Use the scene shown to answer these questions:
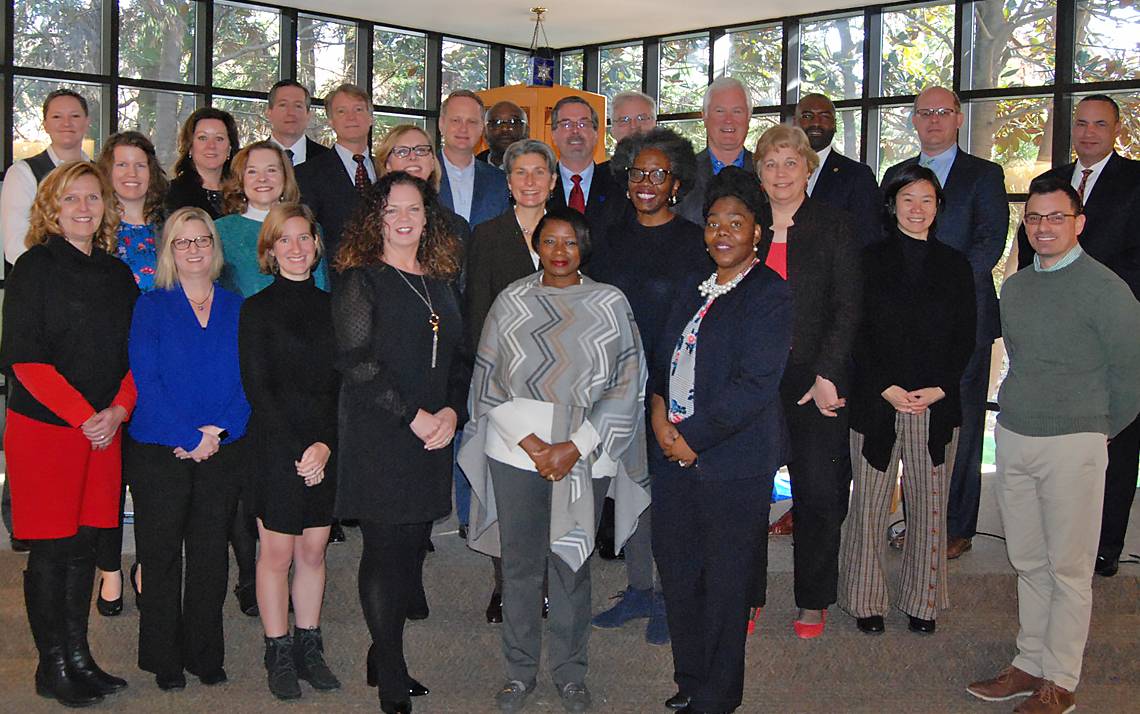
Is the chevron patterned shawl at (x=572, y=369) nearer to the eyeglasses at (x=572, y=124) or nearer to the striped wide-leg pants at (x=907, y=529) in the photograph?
the striped wide-leg pants at (x=907, y=529)

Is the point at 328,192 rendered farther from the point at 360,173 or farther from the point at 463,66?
the point at 463,66

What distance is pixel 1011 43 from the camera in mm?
8234

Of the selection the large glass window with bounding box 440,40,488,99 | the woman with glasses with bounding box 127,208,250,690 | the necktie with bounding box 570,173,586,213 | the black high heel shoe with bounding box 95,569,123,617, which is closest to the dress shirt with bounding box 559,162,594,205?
the necktie with bounding box 570,173,586,213

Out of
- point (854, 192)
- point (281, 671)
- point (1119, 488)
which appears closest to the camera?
point (281, 671)

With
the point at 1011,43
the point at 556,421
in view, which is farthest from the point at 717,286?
the point at 1011,43

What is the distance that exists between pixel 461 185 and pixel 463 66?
6.19 metres

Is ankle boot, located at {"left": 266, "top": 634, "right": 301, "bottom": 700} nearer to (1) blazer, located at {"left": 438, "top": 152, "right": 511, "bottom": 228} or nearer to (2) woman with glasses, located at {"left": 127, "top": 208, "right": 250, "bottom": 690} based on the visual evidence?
(2) woman with glasses, located at {"left": 127, "top": 208, "right": 250, "bottom": 690}

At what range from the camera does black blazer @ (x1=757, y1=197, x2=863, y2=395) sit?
3629 millimetres

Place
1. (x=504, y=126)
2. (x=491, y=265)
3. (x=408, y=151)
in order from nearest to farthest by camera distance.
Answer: (x=491, y=265)
(x=408, y=151)
(x=504, y=126)

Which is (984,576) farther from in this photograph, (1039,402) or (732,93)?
(732,93)

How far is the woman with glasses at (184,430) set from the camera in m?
3.25

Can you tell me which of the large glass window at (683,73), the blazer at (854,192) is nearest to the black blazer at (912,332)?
the blazer at (854,192)

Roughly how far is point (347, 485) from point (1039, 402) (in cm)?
208

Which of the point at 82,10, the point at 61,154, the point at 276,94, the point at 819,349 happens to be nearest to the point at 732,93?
the point at 819,349
